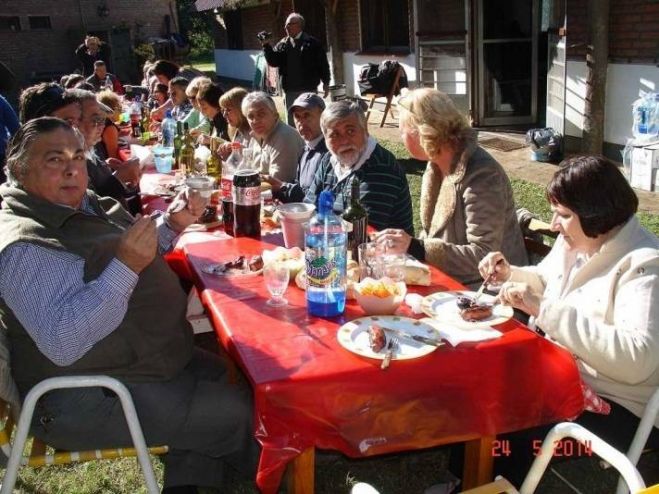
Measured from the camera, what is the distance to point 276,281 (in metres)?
2.03

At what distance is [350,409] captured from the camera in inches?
63.1

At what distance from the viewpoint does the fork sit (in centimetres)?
162

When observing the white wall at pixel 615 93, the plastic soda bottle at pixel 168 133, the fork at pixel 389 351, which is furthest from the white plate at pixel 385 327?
the white wall at pixel 615 93

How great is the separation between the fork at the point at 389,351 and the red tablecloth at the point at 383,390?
20 millimetres

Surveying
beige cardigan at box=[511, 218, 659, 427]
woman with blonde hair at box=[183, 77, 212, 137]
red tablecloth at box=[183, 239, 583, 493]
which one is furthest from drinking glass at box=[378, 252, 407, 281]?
woman with blonde hair at box=[183, 77, 212, 137]

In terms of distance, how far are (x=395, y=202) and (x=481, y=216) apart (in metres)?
0.64

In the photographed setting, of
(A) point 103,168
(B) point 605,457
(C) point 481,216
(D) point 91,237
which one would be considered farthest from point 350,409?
(A) point 103,168

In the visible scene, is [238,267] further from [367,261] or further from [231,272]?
[367,261]

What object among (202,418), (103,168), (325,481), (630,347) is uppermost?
(103,168)

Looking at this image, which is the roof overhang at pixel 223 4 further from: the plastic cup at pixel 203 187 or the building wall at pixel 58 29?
the plastic cup at pixel 203 187

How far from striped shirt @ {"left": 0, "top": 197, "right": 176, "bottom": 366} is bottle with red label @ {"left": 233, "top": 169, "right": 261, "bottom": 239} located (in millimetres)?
936

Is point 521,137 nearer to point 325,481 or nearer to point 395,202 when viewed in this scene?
point 395,202

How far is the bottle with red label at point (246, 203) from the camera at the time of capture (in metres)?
2.66

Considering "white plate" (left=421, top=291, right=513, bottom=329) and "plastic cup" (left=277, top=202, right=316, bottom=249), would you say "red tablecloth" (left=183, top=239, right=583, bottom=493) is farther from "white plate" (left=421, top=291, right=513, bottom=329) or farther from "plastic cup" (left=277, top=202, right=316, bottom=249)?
"plastic cup" (left=277, top=202, right=316, bottom=249)
